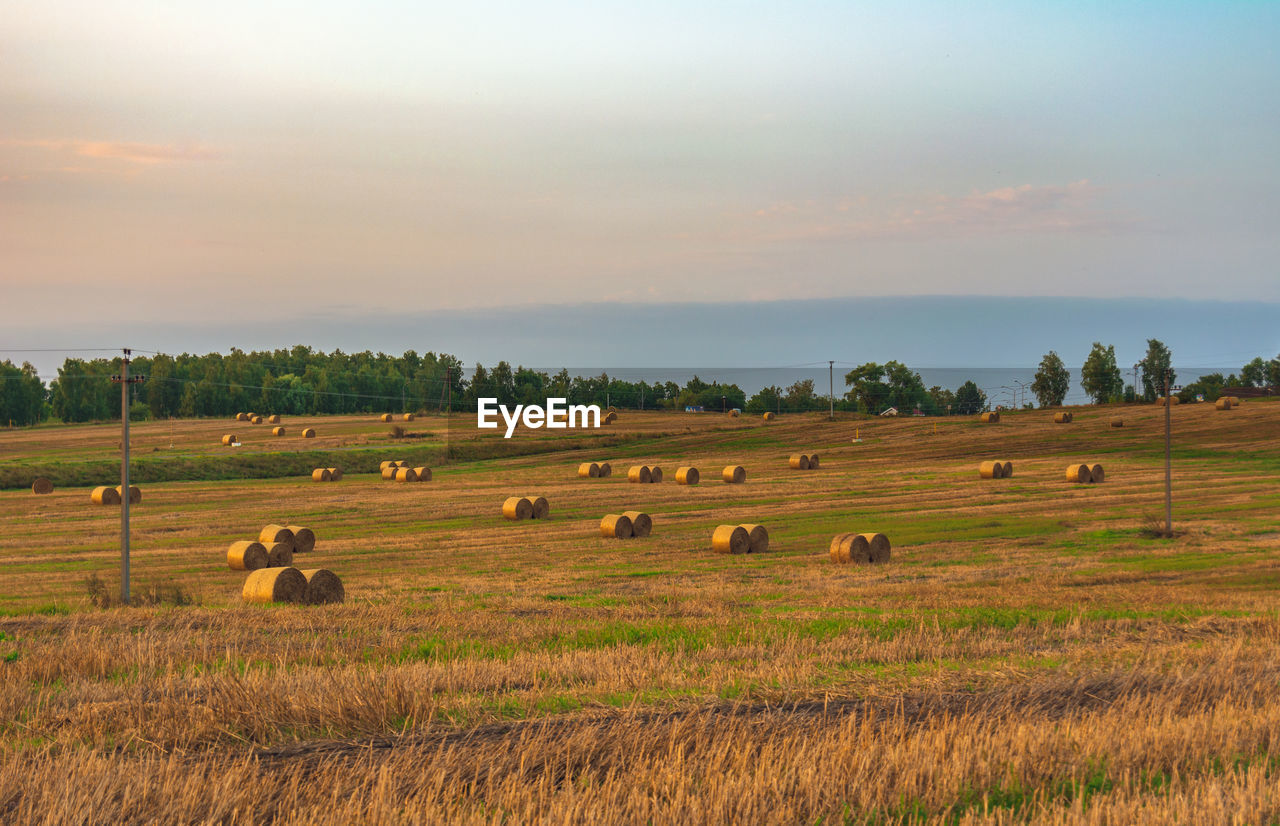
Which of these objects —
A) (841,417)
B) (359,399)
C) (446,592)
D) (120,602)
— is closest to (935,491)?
(446,592)

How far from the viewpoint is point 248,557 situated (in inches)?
1114

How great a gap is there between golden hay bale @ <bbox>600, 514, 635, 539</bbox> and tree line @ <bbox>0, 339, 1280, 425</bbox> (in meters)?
69.7

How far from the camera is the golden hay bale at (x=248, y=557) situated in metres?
28.3

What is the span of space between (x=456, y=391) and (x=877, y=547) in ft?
300

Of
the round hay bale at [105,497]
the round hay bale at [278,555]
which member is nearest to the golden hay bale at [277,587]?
the round hay bale at [278,555]

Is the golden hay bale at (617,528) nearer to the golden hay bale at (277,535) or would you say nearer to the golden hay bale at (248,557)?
the golden hay bale at (277,535)

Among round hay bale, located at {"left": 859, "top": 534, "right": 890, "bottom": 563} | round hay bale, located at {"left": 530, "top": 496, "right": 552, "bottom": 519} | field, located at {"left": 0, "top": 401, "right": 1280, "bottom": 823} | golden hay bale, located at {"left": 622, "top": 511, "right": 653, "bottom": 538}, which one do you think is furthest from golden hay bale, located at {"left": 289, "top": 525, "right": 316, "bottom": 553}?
round hay bale, located at {"left": 859, "top": 534, "right": 890, "bottom": 563}

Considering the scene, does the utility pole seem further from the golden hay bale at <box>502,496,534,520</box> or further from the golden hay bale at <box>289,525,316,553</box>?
the golden hay bale at <box>502,496,534,520</box>

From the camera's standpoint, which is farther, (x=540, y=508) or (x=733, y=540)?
(x=540, y=508)

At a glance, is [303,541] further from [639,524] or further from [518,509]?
[639,524]

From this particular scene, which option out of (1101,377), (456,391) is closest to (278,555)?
(456,391)

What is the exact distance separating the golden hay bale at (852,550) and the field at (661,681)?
2.90ft

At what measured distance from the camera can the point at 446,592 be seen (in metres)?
22.9

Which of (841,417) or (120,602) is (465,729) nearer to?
(120,602)
